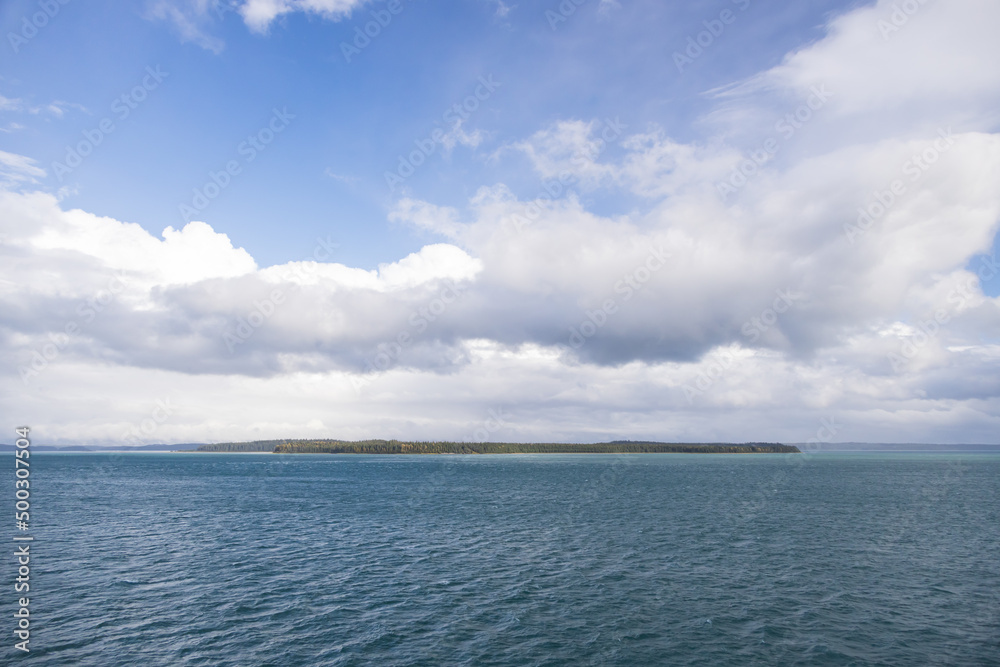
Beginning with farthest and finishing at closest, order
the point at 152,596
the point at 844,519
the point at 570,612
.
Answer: the point at 844,519 → the point at 152,596 → the point at 570,612

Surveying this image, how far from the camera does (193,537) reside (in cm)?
6059

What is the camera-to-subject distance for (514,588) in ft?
132

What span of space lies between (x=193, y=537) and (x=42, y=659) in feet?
119

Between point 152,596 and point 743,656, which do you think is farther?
point 152,596

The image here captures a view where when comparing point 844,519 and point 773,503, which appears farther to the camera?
point 773,503

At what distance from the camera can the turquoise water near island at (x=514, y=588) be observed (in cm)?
2912

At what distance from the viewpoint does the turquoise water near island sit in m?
29.1

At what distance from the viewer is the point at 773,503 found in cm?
9369

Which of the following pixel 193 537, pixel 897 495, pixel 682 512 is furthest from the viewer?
pixel 897 495

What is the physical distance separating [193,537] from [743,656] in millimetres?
61344

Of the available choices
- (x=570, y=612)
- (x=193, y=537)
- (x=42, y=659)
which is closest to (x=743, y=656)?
(x=570, y=612)

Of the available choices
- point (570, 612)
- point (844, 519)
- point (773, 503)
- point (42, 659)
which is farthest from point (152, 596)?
point (773, 503)

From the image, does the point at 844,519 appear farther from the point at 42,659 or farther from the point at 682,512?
the point at 42,659

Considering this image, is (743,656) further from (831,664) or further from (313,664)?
(313,664)
